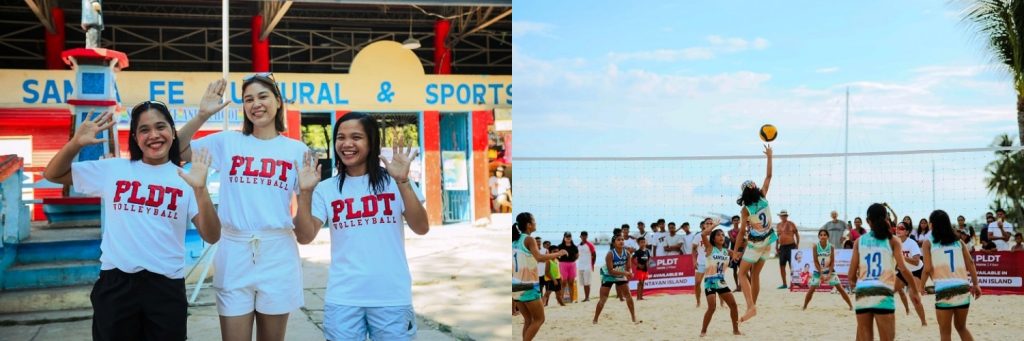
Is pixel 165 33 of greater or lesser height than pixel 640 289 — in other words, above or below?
above

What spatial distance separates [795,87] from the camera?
403 inches

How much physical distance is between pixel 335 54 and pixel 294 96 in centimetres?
226

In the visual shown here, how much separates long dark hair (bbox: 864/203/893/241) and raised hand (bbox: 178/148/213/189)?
11.4 feet

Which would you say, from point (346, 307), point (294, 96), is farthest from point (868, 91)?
point (346, 307)

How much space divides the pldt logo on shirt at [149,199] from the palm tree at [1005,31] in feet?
26.8

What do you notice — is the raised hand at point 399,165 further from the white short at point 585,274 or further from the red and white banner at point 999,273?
the red and white banner at point 999,273

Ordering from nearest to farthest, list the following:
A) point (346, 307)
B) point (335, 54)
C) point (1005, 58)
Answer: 1. point (346, 307)
2. point (335, 54)
3. point (1005, 58)

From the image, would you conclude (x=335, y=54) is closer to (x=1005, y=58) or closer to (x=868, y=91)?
(x=868, y=91)

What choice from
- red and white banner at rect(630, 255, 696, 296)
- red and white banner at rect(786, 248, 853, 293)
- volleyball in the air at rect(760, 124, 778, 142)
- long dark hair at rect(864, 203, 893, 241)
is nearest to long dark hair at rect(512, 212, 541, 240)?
long dark hair at rect(864, 203, 893, 241)

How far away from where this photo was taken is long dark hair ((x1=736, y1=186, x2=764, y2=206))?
21.8 ft

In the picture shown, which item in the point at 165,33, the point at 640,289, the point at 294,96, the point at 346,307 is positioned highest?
the point at 165,33

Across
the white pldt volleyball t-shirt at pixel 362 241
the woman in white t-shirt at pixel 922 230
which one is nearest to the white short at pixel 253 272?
the white pldt volleyball t-shirt at pixel 362 241

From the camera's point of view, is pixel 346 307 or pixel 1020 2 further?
pixel 1020 2

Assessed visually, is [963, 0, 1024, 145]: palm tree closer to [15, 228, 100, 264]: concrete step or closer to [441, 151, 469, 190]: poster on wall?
[441, 151, 469, 190]: poster on wall
